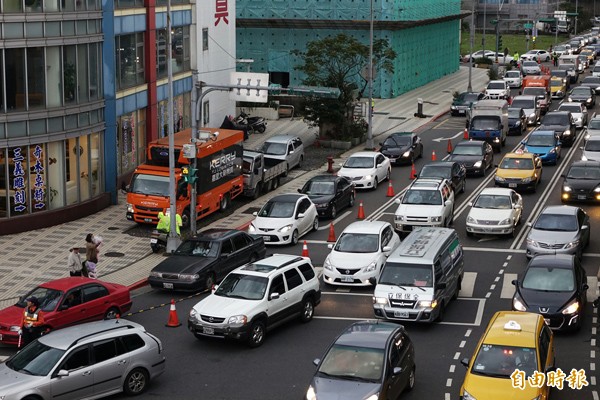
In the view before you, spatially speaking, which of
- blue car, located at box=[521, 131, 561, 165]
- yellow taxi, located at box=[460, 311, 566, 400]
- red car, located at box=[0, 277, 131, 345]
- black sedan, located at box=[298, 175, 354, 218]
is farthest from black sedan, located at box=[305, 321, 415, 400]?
blue car, located at box=[521, 131, 561, 165]

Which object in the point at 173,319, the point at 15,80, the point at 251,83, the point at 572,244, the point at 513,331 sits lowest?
the point at 173,319

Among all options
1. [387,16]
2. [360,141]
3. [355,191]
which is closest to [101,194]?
[355,191]

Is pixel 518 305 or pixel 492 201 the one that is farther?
pixel 492 201

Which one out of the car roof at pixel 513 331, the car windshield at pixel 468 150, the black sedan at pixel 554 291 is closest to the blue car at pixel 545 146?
the car windshield at pixel 468 150

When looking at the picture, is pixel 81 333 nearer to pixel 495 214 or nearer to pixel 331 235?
pixel 331 235

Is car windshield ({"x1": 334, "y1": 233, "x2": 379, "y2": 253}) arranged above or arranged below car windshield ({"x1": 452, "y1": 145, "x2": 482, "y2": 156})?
below

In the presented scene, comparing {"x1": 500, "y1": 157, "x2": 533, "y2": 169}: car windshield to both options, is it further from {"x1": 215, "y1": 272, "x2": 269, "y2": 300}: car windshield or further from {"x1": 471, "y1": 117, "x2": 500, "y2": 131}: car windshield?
{"x1": 215, "y1": 272, "x2": 269, "y2": 300}: car windshield

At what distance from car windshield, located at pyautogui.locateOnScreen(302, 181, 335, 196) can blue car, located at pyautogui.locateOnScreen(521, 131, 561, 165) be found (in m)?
13.4

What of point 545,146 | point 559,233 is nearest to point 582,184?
point 559,233

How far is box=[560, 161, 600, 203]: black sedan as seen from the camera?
140 ft

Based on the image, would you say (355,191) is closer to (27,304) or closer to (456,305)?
(456,305)

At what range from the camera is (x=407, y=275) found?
2803 centimetres

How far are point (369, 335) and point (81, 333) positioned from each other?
605 centimetres

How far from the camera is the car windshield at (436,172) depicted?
43.4m
